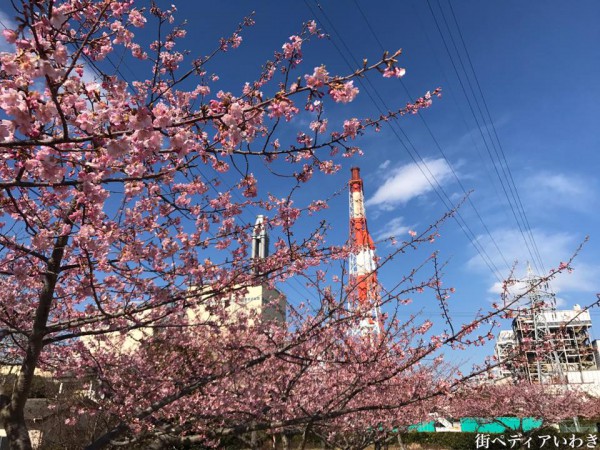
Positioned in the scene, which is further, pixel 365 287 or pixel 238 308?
pixel 238 308

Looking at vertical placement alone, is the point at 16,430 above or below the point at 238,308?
below

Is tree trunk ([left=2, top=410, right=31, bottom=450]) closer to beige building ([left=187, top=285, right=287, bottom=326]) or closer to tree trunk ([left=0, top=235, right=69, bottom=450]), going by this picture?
tree trunk ([left=0, top=235, right=69, bottom=450])

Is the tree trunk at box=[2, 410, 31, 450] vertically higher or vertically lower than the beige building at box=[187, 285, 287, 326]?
lower

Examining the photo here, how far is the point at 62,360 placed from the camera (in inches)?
256

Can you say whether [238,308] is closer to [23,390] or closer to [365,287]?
[365,287]

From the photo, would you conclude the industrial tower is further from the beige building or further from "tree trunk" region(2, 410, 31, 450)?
"tree trunk" region(2, 410, 31, 450)

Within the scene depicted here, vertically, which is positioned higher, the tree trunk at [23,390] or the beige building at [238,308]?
the beige building at [238,308]

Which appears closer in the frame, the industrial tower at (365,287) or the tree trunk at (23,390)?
the tree trunk at (23,390)

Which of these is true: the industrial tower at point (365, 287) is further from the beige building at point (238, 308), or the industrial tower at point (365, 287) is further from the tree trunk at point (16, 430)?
the tree trunk at point (16, 430)

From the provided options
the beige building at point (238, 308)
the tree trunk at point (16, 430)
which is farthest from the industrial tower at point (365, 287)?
the tree trunk at point (16, 430)

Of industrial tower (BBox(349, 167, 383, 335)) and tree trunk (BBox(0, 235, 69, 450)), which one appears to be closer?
tree trunk (BBox(0, 235, 69, 450))

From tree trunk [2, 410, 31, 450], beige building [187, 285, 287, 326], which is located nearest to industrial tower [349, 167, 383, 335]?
beige building [187, 285, 287, 326]

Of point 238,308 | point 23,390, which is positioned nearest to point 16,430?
point 23,390

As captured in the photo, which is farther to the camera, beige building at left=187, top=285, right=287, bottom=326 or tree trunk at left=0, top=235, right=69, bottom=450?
beige building at left=187, top=285, right=287, bottom=326
